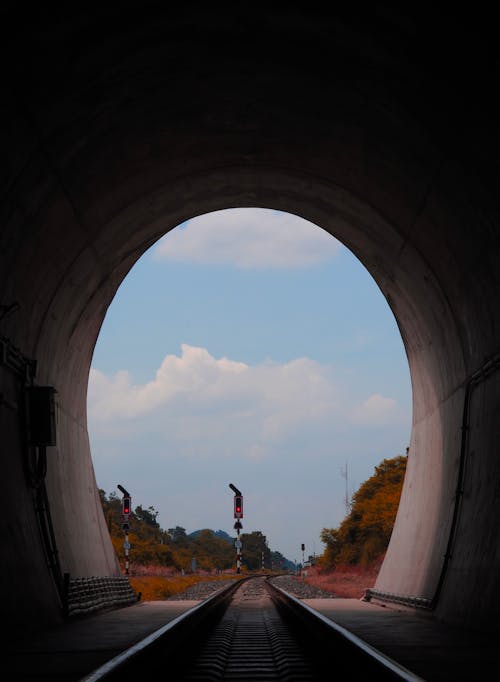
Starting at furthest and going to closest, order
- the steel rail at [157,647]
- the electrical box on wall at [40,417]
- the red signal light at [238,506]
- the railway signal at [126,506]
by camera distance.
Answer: the red signal light at [238,506] → the railway signal at [126,506] → the electrical box on wall at [40,417] → the steel rail at [157,647]

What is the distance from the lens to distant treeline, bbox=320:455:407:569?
43.2 m

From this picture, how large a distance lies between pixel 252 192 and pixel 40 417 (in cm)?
597

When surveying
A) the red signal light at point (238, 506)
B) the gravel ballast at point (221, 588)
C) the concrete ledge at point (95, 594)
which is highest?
→ the red signal light at point (238, 506)

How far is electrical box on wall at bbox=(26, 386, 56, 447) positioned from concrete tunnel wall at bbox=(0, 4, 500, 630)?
29 centimetres

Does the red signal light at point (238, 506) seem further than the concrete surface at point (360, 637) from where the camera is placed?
Yes

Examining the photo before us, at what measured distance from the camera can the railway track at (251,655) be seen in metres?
6.41

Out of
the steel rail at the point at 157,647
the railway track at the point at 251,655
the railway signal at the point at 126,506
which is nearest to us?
the steel rail at the point at 157,647

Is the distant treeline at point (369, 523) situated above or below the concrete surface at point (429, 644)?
above

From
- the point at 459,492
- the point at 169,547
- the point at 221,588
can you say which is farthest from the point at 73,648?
the point at 169,547

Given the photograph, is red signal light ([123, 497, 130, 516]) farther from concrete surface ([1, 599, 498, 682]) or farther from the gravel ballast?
concrete surface ([1, 599, 498, 682])

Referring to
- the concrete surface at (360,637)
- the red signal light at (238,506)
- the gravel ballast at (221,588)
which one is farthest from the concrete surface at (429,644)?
the red signal light at (238,506)

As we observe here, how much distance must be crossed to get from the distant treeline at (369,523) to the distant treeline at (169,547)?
7.81 m

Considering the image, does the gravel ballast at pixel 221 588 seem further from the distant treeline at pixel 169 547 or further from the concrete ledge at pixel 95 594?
the distant treeline at pixel 169 547

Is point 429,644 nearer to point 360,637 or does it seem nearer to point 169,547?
point 360,637
